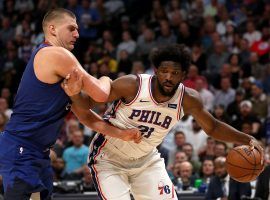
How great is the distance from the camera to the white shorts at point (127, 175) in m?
5.88

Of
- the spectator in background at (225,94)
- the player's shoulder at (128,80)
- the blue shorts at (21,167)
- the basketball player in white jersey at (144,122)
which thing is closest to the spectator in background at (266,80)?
the spectator in background at (225,94)

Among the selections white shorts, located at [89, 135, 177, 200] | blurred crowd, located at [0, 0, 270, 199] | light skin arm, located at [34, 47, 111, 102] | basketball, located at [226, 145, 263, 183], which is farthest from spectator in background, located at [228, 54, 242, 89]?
light skin arm, located at [34, 47, 111, 102]

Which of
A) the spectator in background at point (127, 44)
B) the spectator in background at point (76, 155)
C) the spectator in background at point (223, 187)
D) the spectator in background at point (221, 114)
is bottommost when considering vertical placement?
the spectator in background at point (223, 187)

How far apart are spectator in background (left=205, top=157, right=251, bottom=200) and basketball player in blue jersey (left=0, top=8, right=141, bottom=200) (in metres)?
4.15

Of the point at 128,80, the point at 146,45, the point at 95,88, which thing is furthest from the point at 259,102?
the point at 95,88

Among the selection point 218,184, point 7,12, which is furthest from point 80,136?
point 7,12

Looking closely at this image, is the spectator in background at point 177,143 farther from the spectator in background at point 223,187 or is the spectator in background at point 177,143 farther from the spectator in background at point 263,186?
the spectator in background at point 263,186

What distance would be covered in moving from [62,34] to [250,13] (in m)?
9.89

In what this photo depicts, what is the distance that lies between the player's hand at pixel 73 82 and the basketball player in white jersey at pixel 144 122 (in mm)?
681

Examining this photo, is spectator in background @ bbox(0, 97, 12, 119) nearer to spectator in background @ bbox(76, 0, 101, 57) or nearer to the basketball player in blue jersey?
spectator in background @ bbox(76, 0, 101, 57)

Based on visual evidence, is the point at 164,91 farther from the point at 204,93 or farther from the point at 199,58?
the point at 199,58

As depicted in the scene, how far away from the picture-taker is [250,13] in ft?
48.2

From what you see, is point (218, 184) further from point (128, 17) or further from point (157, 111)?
point (128, 17)

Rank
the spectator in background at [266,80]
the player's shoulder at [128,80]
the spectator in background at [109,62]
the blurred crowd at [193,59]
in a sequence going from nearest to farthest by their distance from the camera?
1. the player's shoulder at [128,80]
2. the blurred crowd at [193,59]
3. the spectator in background at [266,80]
4. the spectator in background at [109,62]
